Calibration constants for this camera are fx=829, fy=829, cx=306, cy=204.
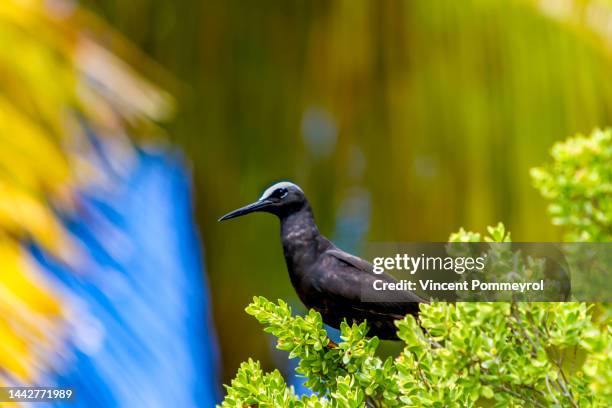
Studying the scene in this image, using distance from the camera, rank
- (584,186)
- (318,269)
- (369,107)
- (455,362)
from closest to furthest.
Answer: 1. (455,362)
2. (318,269)
3. (584,186)
4. (369,107)

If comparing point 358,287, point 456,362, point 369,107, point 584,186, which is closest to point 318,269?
point 358,287

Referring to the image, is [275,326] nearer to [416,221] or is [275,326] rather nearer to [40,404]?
[40,404]

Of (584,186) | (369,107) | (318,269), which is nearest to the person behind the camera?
(318,269)

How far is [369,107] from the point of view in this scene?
12.2 feet

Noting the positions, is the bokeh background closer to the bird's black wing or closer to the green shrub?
the bird's black wing

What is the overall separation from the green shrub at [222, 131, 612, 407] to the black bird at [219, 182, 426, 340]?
14cm

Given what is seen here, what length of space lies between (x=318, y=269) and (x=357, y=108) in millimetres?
2420

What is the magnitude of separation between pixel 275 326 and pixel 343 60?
8.41ft

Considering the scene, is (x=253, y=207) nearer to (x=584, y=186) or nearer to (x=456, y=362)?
(x=456, y=362)

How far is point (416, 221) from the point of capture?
382 cm

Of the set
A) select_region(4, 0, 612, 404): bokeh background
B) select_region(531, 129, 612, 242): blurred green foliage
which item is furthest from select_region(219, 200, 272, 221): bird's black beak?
select_region(4, 0, 612, 404): bokeh background

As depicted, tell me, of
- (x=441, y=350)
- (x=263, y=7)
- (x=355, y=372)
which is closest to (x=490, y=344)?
(x=441, y=350)

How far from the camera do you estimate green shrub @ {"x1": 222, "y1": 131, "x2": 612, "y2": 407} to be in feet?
3.58

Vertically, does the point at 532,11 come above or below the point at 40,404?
above
